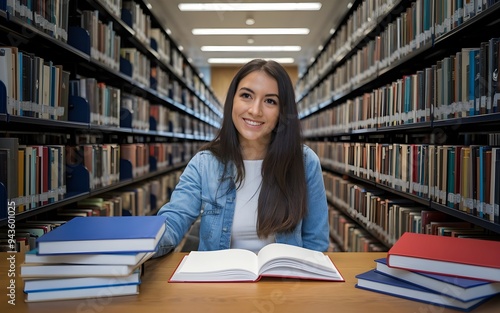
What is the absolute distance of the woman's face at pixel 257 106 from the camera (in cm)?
151

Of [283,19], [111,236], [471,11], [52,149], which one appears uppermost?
[283,19]

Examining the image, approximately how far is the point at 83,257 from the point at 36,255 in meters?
0.09

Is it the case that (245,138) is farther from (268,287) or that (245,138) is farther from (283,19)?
(283,19)

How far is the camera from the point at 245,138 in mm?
1624

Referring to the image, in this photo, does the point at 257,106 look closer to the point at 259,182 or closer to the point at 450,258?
the point at 259,182

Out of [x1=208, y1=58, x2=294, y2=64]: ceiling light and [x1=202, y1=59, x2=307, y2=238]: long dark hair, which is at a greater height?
[x1=208, y1=58, x2=294, y2=64]: ceiling light

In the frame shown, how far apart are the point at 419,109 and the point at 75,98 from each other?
1.92 meters

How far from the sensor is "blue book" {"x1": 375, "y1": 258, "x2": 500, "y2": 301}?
0.81 meters

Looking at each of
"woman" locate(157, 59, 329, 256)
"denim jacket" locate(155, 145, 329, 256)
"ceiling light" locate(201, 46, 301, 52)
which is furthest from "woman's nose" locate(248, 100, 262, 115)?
"ceiling light" locate(201, 46, 301, 52)

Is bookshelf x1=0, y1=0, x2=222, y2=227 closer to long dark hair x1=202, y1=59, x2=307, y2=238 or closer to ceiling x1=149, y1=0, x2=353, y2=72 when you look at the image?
long dark hair x1=202, y1=59, x2=307, y2=238

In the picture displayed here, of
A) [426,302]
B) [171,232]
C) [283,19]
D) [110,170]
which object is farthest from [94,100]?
[283,19]

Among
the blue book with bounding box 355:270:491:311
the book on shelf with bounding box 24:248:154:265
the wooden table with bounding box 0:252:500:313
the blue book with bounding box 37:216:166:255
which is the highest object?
the blue book with bounding box 37:216:166:255

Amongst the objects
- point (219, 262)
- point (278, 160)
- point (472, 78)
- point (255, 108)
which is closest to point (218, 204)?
point (278, 160)

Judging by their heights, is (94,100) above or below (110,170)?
above
